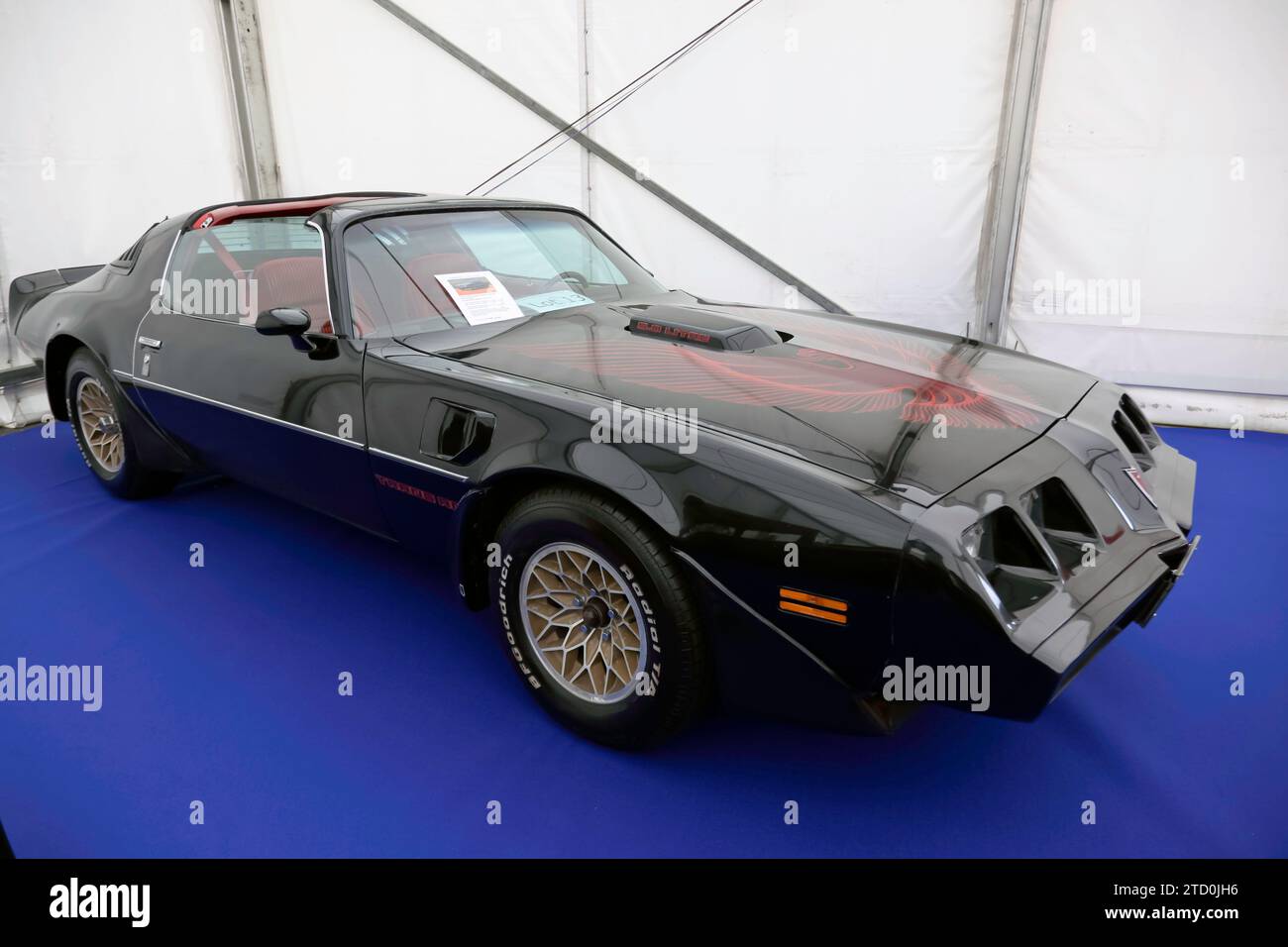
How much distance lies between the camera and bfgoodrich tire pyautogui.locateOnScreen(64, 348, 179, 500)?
3230 mm

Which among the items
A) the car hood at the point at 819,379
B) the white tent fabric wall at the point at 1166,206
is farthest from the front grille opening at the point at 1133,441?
the white tent fabric wall at the point at 1166,206

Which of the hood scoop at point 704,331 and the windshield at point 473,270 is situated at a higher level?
the windshield at point 473,270

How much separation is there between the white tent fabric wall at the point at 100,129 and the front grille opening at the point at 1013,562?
5.33m

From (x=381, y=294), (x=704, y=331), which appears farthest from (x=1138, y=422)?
(x=381, y=294)

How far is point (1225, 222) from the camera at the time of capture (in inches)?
172

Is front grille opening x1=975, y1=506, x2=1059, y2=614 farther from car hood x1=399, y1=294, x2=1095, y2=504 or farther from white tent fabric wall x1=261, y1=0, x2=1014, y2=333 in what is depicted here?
white tent fabric wall x1=261, y1=0, x2=1014, y2=333

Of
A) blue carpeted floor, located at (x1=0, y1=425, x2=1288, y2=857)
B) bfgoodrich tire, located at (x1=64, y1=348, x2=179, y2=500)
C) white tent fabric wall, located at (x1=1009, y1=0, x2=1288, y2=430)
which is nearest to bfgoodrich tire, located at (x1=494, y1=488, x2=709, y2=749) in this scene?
blue carpeted floor, located at (x1=0, y1=425, x2=1288, y2=857)

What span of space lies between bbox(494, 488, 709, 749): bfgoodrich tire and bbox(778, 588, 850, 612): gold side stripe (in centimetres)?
22

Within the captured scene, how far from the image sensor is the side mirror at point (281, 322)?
2.23 metres

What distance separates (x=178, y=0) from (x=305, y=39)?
82 centimetres

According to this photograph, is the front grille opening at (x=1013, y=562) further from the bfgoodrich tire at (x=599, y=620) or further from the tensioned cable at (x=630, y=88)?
the tensioned cable at (x=630, y=88)

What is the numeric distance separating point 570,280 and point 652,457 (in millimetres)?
1297

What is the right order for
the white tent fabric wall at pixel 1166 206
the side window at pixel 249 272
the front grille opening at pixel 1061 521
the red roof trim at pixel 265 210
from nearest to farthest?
the front grille opening at pixel 1061 521 < the side window at pixel 249 272 < the red roof trim at pixel 265 210 < the white tent fabric wall at pixel 1166 206
